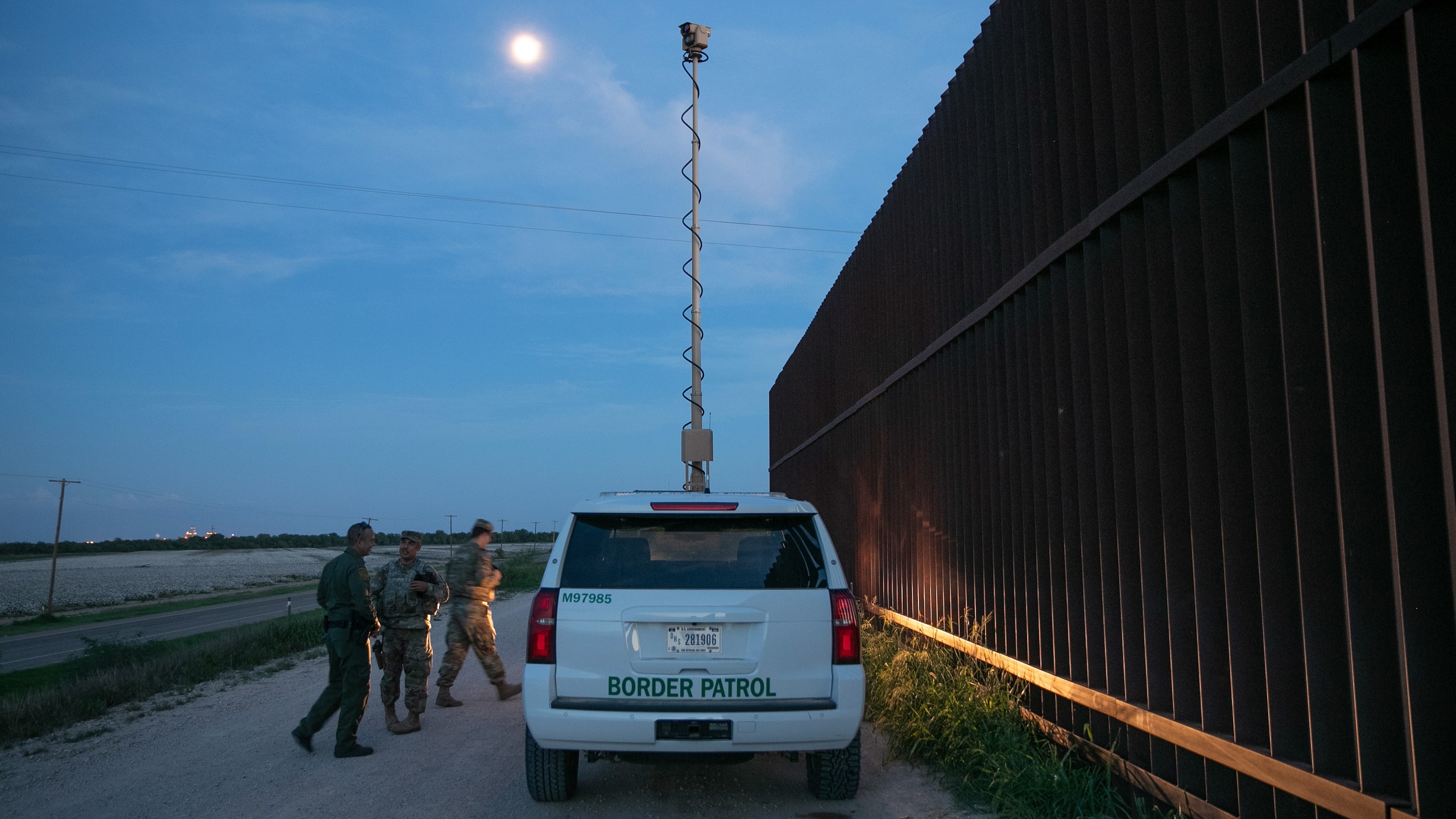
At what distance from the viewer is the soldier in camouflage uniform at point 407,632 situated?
7797 mm

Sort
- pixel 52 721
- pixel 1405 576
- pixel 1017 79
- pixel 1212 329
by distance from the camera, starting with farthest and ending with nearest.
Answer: pixel 52 721, pixel 1017 79, pixel 1212 329, pixel 1405 576

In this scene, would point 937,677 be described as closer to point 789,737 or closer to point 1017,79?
point 789,737

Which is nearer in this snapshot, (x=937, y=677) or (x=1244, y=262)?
(x=1244, y=262)

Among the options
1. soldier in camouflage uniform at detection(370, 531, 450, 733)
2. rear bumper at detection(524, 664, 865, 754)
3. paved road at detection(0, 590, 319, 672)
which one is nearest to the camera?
rear bumper at detection(524, 664, 865, 754)

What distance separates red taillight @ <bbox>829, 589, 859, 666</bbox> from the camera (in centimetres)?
491

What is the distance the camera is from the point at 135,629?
34531mm

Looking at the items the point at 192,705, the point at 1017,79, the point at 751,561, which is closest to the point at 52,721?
the point at 192,705

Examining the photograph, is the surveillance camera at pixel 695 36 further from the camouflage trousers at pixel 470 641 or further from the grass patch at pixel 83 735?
the grass patch at pixel 83 735

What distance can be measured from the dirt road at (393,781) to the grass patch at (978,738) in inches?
8.8

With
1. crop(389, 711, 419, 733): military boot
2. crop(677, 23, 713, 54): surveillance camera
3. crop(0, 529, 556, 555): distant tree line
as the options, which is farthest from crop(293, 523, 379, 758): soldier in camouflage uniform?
crop(0, 529, 556, 555): distant tree line

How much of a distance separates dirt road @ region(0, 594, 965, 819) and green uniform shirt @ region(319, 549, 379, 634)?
1008 mm

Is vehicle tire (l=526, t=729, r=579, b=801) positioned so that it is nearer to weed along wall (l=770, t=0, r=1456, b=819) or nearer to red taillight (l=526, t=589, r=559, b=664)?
red taillight (l=526, t=589, r=559, b=664)

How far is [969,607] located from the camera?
7953 millimetres

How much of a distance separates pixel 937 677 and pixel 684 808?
2644 mm
